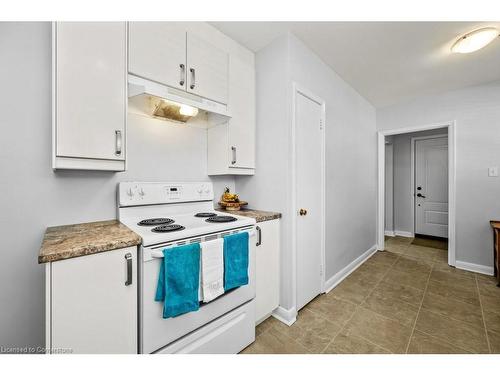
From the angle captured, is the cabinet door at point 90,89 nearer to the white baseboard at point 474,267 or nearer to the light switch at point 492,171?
the light switch at point 492,171

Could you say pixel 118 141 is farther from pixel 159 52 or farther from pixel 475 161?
pixel 475 161

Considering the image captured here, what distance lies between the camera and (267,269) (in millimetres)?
1714

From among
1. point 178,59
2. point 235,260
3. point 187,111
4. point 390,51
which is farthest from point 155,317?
point 390,51

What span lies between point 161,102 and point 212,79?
0.44 m

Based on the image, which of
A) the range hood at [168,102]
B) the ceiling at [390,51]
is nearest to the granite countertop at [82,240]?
the range hood at [168,102]

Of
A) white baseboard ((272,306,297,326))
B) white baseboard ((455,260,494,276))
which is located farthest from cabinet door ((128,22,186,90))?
white baseboard ((455,260,494,276))

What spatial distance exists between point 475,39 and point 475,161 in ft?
5.69

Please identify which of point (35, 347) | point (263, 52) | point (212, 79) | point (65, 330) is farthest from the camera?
point (263, 52)

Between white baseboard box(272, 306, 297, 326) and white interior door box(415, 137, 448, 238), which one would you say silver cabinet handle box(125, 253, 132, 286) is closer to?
white baseboard box(272, 306, 297, 326)

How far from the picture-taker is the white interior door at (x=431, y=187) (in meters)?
4.12

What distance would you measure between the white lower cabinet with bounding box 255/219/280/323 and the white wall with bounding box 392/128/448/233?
4155 millimetres
